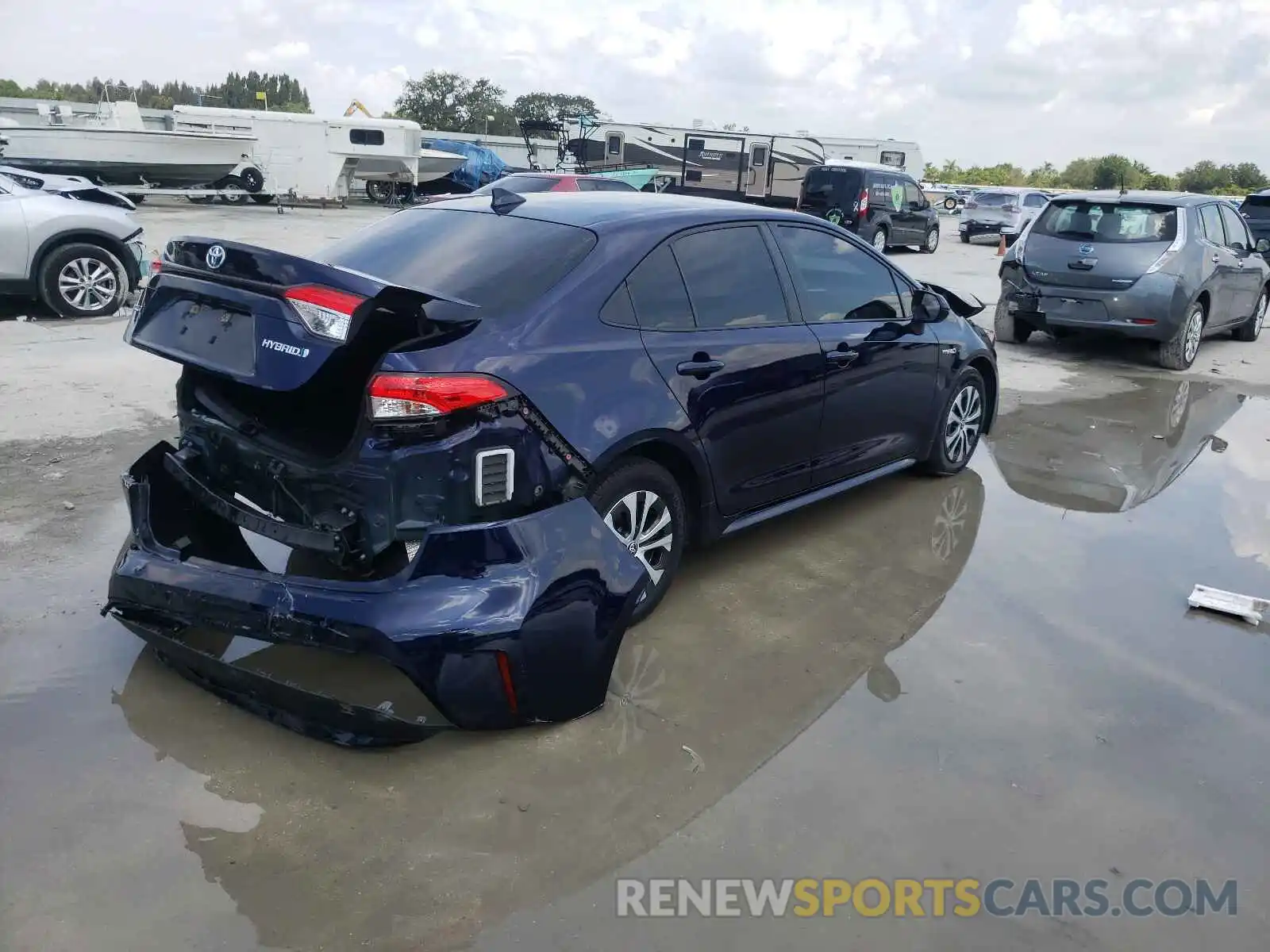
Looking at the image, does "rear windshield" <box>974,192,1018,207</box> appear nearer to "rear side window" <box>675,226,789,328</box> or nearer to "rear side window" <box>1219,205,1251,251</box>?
"rear side window" <box>1219,205,1251,251</box>

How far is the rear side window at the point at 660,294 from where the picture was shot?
363 cm

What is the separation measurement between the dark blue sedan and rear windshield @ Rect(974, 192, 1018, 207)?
24153 millimetres

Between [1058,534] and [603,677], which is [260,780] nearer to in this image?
[603,677]

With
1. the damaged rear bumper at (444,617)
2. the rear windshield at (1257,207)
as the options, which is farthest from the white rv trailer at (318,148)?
the damaged rear bumper at (444,617)

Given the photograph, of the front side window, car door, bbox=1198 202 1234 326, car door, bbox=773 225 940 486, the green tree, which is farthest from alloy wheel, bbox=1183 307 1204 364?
the green tree

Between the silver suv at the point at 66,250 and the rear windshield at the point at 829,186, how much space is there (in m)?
14.1

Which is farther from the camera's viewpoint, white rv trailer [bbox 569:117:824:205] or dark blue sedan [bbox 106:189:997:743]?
white rv trailer [bbox 569:117:824:205]

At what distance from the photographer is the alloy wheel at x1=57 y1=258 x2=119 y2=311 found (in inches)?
376

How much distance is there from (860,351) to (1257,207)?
18.1m

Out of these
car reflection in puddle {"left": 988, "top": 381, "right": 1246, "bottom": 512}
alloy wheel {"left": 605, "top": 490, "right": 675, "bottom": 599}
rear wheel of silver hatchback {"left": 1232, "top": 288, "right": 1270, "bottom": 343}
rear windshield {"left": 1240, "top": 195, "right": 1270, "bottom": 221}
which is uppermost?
rear windshield {"left": 1240, "top": 195, "right": 1270, "bottom": 221}

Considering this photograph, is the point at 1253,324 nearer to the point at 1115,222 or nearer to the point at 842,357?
the point at 1115,222

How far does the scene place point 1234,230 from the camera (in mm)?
10242

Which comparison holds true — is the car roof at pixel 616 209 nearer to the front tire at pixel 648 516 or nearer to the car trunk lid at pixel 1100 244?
the front tire at pixel 648 516

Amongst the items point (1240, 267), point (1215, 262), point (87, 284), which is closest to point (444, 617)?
point (87, 284)
